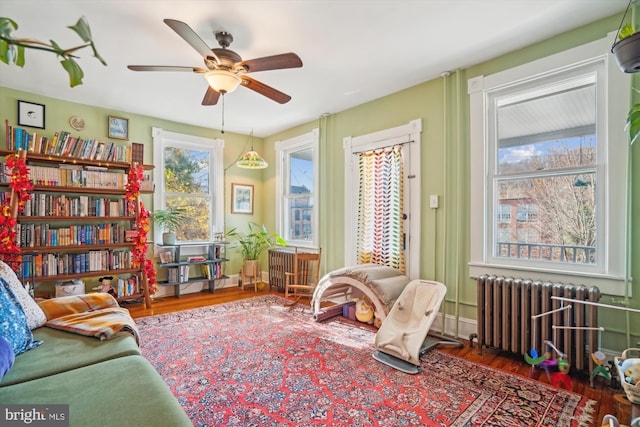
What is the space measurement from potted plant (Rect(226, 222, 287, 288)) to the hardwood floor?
0.51 m

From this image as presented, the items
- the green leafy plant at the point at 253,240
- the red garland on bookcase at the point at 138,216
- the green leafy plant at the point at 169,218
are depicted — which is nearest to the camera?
the red garland on bookcase at the point at 138,216

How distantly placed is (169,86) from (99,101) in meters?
1.24

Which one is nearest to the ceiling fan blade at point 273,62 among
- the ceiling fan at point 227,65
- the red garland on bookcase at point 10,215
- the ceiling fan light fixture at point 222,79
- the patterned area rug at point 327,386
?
the ceiling fan at point 227,65

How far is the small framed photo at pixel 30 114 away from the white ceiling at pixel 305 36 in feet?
0.58

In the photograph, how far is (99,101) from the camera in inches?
160

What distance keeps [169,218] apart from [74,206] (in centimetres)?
115

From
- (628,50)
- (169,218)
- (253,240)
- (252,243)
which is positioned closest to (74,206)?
(169,218)

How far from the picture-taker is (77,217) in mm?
3793

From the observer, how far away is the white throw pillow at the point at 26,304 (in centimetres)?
193

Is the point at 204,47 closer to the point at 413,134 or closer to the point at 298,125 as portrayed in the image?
the point at 413,134

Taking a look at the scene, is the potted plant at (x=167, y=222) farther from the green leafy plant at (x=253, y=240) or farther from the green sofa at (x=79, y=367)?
the green sofa at (x=79, y=367)

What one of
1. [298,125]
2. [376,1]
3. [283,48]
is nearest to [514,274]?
[376,1]

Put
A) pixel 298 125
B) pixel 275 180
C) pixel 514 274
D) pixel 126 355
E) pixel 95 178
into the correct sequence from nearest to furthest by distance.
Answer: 1. pixel 126 355
2. pixel 514 274
3. pixel 95 178
4. pixel 298 125
5. pixel 275 180

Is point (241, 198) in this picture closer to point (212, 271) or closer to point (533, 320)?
point (212, 271)
